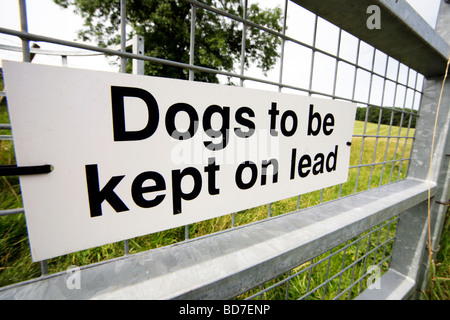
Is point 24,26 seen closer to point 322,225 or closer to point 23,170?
point 23,170

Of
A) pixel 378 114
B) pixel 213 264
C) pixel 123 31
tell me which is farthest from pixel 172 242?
pixel 378 114

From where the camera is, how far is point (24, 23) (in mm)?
400

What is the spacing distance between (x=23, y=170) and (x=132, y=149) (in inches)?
8.0

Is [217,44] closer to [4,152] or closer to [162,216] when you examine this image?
[4,152]

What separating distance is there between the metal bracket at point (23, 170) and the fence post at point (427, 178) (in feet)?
7.61

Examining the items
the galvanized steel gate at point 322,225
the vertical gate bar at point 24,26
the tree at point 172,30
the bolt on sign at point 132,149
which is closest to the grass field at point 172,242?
the galvanized steel gate at point 322,225

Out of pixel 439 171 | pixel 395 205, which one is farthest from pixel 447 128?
pixel 395 205

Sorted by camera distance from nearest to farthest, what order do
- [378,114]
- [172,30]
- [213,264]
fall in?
1. [213,264]
2. [378,114]
3. [172,30]

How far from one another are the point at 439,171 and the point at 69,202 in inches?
95.8

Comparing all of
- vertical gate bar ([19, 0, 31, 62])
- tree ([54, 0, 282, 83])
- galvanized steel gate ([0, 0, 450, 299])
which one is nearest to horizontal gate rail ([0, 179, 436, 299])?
galvanized steel gate ([0, 0, 450, 299])

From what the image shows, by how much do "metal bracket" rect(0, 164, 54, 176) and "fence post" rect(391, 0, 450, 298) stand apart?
232 cm

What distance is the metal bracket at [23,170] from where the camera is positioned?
1.25ft

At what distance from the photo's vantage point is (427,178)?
5.43 feet

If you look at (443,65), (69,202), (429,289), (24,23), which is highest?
(443,65)
